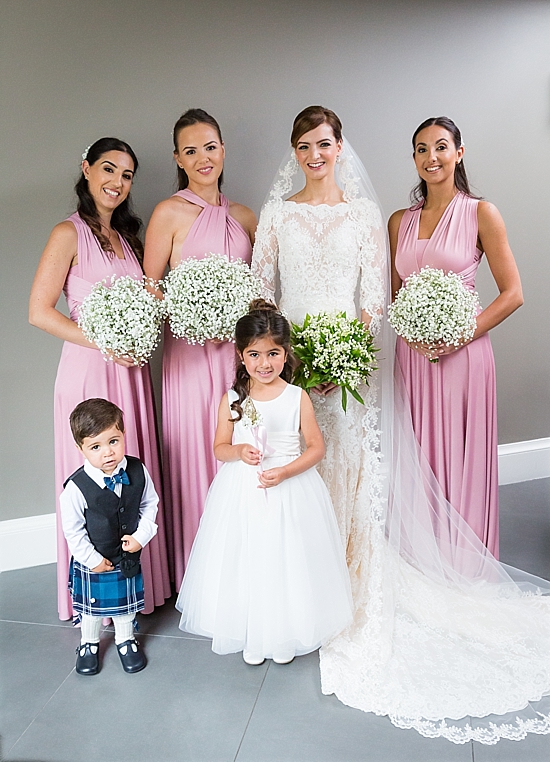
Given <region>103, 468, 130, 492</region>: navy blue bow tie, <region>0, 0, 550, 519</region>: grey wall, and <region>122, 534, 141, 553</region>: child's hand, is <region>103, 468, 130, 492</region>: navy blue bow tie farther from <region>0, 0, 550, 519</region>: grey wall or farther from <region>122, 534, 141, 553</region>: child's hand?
<region>0, 0, 550, 519</region>: grey wall

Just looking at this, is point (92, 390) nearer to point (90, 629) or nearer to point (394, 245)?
point (90, 629)

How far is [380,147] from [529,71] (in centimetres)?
139

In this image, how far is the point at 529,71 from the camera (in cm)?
522

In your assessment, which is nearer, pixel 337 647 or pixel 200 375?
pixel 337 647

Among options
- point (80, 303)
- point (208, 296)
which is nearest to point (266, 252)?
point (208, 296)

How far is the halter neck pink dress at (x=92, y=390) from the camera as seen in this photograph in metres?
3.47

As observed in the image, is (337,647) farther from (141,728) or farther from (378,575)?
(141,728)

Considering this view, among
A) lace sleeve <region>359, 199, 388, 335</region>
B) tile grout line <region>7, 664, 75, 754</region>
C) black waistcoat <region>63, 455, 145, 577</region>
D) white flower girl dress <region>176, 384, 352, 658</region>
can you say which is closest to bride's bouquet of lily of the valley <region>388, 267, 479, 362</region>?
lace sleeve <region>359, 199, 388, 335</region>

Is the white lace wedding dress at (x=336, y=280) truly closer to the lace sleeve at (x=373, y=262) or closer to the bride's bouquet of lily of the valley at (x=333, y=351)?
the lace sleeve at (x=373, y=262)

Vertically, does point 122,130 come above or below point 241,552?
above

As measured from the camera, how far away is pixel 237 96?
441 cm

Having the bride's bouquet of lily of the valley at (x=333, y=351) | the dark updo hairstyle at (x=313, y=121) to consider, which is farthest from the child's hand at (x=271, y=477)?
the dark updo hairstyle at (x=313, y=121)

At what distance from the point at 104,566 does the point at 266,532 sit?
74 centimetres

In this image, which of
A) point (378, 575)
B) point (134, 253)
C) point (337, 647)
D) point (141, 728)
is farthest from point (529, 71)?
point (141, 728)
